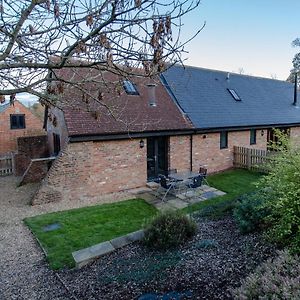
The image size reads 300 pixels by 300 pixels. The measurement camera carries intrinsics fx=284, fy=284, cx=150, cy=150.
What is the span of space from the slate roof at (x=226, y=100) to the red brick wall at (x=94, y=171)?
3.95 meters

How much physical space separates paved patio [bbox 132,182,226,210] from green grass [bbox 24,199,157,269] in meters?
0.52

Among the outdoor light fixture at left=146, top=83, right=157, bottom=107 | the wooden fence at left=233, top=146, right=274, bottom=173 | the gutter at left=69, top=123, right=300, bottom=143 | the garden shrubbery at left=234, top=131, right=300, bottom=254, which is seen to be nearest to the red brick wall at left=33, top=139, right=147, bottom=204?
the gutter at left=69, top=123, right=300, bottom=143

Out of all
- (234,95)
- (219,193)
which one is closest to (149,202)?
(219,193)

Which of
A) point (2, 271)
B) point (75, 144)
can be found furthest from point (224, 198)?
point (2, 271)

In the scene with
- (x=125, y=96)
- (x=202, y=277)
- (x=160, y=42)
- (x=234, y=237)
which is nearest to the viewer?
(x=160, y=42)

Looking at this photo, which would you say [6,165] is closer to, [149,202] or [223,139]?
[149,202]

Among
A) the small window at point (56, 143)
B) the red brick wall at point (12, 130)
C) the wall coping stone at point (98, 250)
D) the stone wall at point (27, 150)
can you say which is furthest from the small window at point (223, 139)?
the red brick wall at point (12, 130)

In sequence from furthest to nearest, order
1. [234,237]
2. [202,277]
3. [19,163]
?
1. [19,163]
2. [234,237]
3. [202,277]

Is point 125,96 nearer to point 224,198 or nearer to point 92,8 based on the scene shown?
point 224,198

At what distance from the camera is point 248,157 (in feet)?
50.3

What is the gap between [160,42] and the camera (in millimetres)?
3289

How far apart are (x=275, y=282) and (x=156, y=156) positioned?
410 inches

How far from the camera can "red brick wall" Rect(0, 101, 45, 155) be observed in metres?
20.6

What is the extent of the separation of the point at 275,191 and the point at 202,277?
1.99m
